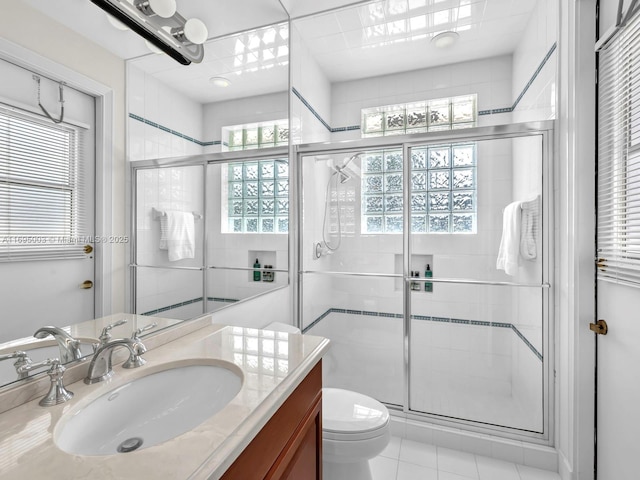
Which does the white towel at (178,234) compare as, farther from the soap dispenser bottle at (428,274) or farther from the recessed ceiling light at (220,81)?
the soap dispenser bottle at (428,274)

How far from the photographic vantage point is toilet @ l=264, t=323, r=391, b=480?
54.5 inches

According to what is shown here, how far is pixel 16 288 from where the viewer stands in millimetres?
785

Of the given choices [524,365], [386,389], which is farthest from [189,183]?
[524,365]

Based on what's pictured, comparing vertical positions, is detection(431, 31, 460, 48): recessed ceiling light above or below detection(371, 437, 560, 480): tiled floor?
above

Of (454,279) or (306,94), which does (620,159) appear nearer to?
(454,279)

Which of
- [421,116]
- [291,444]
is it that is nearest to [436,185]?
[421,116]

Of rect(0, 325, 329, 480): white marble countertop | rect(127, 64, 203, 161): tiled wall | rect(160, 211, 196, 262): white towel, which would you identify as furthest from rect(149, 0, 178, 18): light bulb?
rect(0, 325, 329, 480): white marble countertop

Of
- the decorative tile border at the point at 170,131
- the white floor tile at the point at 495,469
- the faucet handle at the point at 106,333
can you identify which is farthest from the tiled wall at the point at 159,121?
the white floor tile at the point at 495,469

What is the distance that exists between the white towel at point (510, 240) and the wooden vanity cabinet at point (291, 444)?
142 cm

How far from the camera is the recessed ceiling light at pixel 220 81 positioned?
5.13ft

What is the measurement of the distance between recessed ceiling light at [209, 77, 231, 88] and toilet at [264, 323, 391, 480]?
1.64m

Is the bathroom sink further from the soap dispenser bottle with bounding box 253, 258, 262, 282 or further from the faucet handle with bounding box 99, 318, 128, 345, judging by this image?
the soap dispenser bottle with bounding box 253, 258, 262, 282

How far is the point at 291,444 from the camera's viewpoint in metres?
0.90

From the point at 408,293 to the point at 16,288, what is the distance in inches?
73.9
